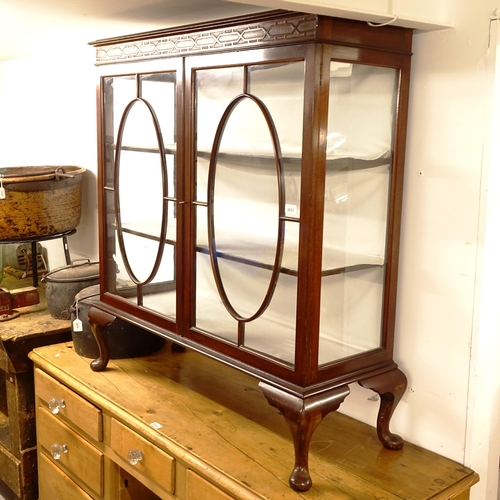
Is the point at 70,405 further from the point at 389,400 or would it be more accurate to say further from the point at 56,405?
the point at 389,400

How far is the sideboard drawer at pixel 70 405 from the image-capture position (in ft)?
7.05

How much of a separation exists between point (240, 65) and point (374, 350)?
84cm

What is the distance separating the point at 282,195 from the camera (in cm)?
158

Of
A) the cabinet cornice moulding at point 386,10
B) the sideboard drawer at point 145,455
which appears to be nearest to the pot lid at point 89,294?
the sideboard drawer at point 145,455

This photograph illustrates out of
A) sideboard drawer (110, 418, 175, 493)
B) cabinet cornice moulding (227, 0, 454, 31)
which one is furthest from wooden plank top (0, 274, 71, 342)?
cabinet cornice moulding (227, 0, 454, 31)

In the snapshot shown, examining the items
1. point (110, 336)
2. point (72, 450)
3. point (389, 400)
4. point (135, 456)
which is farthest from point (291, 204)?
point (72, 450)

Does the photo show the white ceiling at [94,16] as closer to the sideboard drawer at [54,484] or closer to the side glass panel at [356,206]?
the side glass panel at [356,206]

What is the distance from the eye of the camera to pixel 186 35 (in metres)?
1.76

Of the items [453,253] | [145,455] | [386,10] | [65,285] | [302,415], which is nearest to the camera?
[386,10]

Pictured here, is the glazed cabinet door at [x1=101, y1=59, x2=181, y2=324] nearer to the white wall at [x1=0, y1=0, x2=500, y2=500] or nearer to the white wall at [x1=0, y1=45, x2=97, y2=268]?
the white wall at [x1=0, y1=0, x2=500, y2=500]

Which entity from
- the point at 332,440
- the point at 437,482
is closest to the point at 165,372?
the point at 332,440

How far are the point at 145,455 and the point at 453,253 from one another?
3.55 feet

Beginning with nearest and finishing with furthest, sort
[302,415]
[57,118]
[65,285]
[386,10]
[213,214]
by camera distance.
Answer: [386,10], [302,415], [213,214], [65,285], [57,118]

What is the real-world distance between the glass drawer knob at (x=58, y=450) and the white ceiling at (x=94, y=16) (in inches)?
59.3
